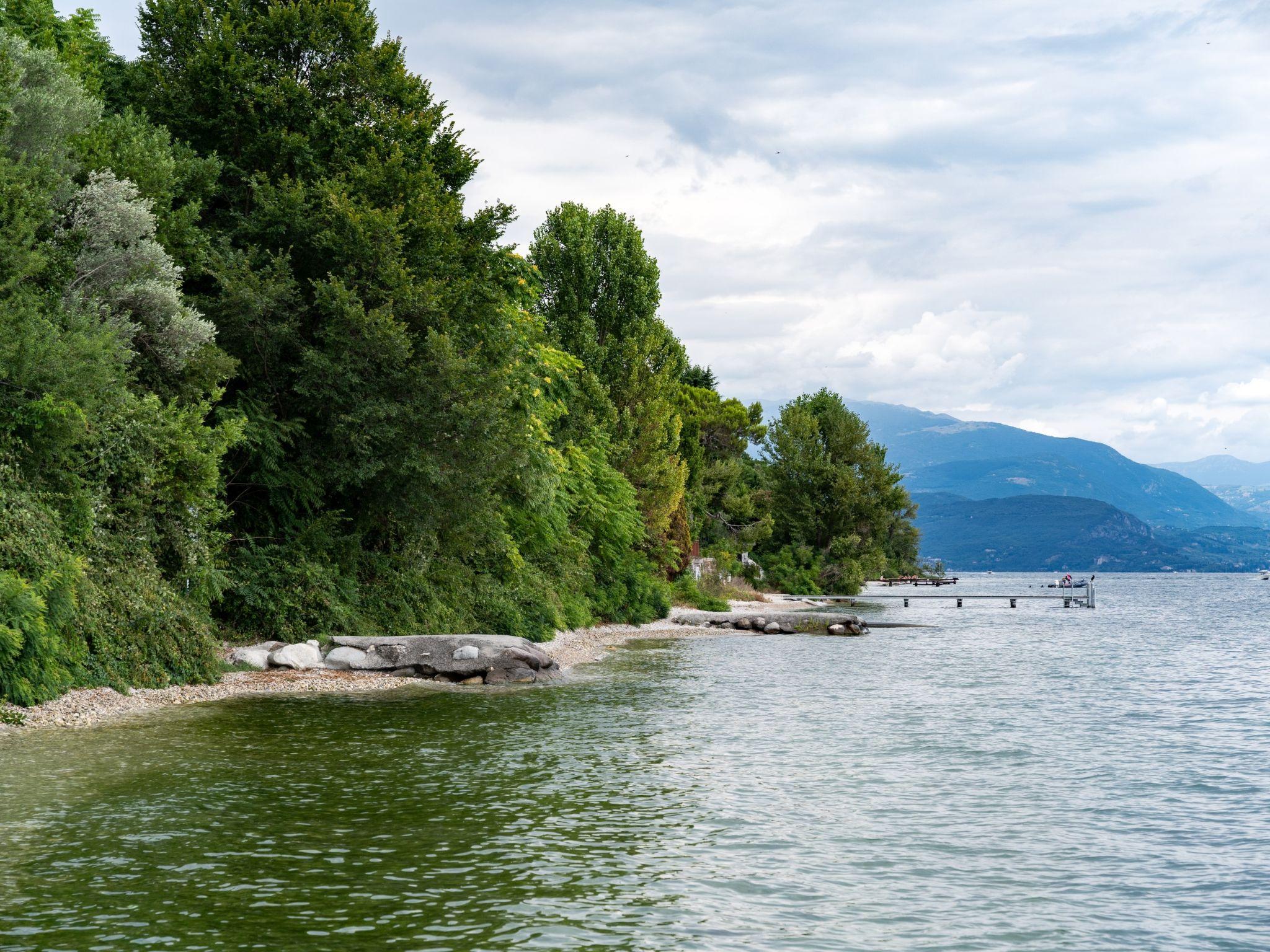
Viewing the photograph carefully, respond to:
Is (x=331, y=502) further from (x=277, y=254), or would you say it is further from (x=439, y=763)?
(x=439, y=763)

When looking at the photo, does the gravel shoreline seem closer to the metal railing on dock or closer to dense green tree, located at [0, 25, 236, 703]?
dense green tree, located at [0, 25, 236, 703]

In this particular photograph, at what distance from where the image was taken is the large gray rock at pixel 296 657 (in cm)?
2750

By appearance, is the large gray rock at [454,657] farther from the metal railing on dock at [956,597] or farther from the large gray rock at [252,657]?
the metal railing on dock at [956,597]

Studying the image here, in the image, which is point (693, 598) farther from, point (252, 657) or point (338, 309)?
point (252, 657)

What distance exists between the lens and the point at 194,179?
2962cm

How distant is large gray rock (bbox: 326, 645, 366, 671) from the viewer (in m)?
28.4

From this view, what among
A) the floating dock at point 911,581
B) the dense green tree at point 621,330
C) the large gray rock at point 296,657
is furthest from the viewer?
the floating dock at point 911,581

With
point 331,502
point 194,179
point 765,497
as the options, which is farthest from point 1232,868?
point 765,497

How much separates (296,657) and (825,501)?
3021 inches

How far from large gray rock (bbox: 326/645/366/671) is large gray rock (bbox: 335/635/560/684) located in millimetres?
104

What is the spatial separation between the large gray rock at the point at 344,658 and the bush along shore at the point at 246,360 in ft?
3.22

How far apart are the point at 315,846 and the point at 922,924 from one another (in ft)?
21.7

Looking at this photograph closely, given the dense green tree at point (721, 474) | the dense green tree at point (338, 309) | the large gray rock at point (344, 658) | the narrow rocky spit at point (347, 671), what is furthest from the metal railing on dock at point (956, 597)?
the large gray rock at point (344, 658)

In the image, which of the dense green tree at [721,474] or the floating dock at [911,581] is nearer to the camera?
the dense green tree at [721,474]
